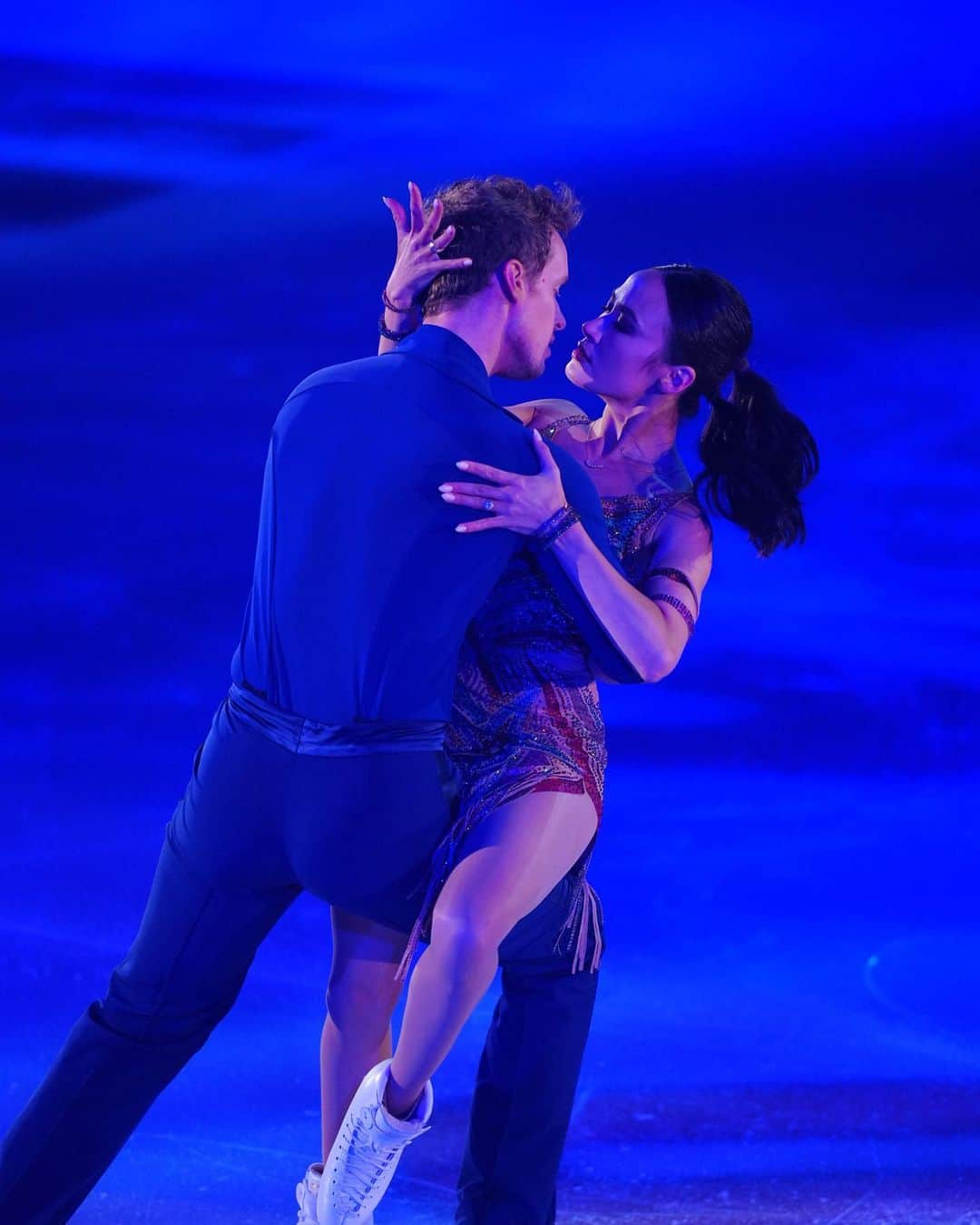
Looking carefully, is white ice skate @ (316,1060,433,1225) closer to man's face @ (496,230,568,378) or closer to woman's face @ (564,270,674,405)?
man's face @ (496,230,568,378)

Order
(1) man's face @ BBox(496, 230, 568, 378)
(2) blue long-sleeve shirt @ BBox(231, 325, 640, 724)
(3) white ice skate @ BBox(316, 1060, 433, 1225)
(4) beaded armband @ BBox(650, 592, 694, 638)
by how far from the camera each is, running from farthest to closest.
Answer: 1. (4) beaded armband @ BBox(650, 592, 694, 638)
2. (1) man's face @ BBox(496, 230, 568, 378)
3. (3) white ice skate @ BBox(316, 1060, 433, 1225)
4. (2) blue long-sleeve shirt @ BBox(231, 325, 640, 724)

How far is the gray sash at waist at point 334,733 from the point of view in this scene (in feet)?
6.32

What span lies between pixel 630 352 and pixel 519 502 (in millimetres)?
683

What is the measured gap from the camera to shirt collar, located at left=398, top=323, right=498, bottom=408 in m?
2.03

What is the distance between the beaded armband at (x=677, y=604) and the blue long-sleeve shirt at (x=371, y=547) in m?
0.36

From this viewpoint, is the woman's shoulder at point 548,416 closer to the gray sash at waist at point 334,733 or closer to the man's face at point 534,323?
the man's face at point 534,323

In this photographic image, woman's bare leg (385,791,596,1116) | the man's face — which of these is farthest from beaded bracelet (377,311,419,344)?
woman's bare leg (385,791,596,1116)

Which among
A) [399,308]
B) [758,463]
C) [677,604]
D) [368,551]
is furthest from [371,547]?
[758,463]

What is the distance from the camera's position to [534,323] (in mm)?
2162

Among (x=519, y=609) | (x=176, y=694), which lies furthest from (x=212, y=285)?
(x=519, y=609)

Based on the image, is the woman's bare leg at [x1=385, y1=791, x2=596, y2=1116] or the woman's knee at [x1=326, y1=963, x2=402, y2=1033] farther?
the woman's knee at [x1=326, y1=963, x2=402, y2=1033]

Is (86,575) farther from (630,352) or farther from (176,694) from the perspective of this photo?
(630,352)

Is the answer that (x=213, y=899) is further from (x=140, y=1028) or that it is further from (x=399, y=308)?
(x=399, y=308)

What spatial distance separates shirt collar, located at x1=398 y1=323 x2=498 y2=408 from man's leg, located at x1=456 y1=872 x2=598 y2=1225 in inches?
29.0
